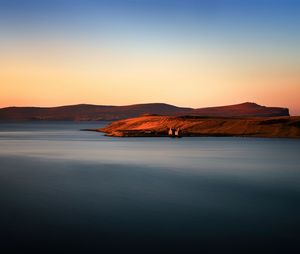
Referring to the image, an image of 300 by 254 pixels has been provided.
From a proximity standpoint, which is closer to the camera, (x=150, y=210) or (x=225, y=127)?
(x=150, y=210)

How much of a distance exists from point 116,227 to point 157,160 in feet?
75.1

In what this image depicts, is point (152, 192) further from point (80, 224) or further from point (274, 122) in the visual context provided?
point (274, 122)

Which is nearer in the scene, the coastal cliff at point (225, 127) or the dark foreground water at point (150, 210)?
the dark foreground water at point (150, 210)

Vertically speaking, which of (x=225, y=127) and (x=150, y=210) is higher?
(x=225, y=127)

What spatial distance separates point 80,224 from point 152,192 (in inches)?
272

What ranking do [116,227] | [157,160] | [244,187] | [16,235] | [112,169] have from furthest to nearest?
[157,160] < [112,169] < [244,187] < [116,227] < [16,235]

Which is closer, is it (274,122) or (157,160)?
(157,160)

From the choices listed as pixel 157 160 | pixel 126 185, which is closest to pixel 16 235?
pixel 126 185

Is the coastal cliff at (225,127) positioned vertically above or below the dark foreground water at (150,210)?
above

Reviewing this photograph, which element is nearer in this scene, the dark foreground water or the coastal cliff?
the dark foreground water

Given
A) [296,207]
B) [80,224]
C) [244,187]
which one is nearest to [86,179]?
[244,187]

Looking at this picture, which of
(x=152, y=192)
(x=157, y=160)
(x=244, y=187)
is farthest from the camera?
(x=157, y=160)

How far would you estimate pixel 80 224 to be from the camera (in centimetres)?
1295

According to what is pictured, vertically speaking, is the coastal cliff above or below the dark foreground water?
above
